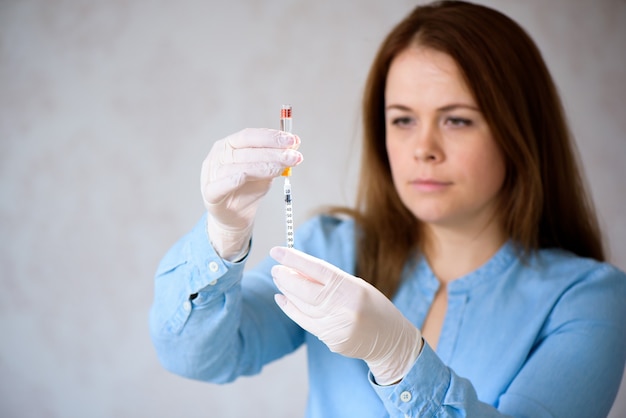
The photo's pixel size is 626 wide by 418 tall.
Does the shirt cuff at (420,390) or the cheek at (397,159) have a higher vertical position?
the cheek at (397,159)

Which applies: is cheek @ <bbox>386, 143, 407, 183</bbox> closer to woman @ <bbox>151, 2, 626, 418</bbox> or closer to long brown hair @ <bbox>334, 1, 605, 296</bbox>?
woman @ <bbox>151, 2, 626, 418</bbox>

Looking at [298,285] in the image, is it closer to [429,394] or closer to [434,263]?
[429,394]

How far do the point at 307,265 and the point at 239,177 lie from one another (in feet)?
0.63

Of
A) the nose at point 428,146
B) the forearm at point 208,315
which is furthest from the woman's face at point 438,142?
the forearm at point 208,315

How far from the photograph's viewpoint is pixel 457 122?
1.56 metres

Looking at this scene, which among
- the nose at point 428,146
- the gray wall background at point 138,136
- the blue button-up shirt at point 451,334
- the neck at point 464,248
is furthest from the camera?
the gray wall background at point 138,136

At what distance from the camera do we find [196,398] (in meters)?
2.47

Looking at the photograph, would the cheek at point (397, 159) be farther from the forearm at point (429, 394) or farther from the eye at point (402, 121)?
the forearm at point (429, 394)

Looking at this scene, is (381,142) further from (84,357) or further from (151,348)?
(84,357)

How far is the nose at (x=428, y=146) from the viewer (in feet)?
4.99

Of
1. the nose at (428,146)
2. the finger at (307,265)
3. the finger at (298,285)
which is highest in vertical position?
the nose at (428,146)

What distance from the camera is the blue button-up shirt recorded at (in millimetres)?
1296

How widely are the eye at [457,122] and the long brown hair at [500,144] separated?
40mm

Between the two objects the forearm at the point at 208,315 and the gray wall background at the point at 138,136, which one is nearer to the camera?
the forearm at the point at 208,315
